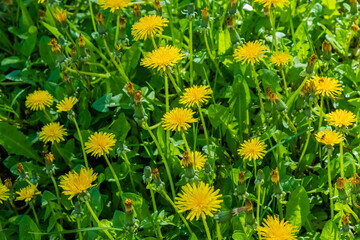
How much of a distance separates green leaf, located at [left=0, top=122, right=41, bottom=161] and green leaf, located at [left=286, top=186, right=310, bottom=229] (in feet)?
4.31

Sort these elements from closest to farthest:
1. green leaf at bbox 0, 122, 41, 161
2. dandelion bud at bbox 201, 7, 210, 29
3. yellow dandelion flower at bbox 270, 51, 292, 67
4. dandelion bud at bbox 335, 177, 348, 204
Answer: dandelion bud at bbox 335, 177, 348, 204 → dandelion bud at bbox 201, 7, 210, 29 → yellow dandelion flower at bbox 270, 51, 292, 67 → green leaf at bbox 0, 122, 41, 161

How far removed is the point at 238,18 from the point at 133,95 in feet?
3.59

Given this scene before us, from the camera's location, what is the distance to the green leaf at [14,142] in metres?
2.52

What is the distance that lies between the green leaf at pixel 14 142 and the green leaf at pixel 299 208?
1314 mm

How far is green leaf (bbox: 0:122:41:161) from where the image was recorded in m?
2.52

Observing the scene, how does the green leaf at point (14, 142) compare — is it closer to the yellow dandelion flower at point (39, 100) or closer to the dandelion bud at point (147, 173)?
the yellow dandelion flower at point (39, 100)

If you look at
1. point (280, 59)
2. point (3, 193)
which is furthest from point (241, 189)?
point (3, 193)

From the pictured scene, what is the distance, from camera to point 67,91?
2.57 metres

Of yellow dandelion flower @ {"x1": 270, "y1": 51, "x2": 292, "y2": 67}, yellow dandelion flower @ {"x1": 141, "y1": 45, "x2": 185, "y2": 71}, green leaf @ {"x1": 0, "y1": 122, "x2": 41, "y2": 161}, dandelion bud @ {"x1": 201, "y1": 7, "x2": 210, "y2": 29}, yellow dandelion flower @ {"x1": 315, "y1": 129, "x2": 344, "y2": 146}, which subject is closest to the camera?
yellow dandelion flower @ {"x1": 315, "y1": 129, "x2": 344, "y2": 146}

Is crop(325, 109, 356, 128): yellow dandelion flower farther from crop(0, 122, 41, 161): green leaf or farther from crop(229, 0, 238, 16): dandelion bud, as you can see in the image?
crop(0, 122, 41, 161): green leaf

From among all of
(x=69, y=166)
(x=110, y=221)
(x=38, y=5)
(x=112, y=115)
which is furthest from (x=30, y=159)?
(x=38, y=5)

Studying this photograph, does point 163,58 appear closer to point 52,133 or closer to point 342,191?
point 52,133

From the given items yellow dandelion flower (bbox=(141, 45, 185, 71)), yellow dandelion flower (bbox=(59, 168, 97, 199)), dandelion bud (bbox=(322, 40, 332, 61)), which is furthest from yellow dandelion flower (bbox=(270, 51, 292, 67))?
yellow dandelion flower (bbox=(59, 168, 97, 199))

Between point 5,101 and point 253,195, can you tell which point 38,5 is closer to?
point 5,101
